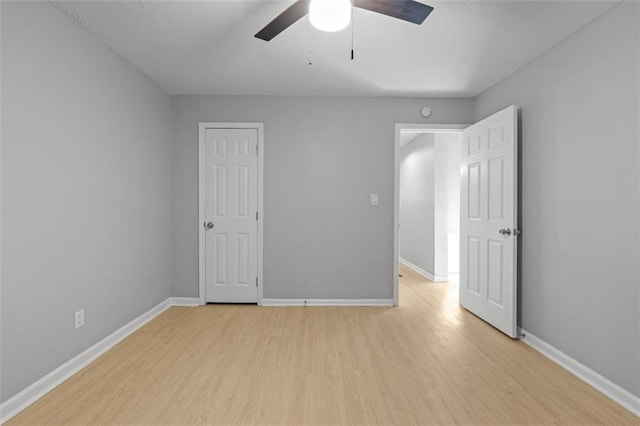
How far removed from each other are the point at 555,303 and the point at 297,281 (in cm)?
245

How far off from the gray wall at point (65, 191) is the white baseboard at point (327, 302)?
1.35m

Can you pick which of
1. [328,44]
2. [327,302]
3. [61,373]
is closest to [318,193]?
[327,302]

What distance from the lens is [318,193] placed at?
3721 mm

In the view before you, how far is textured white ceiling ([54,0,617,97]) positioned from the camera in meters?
2.07

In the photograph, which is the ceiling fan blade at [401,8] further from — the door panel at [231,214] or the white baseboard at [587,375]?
the white baseboard at [587,375]

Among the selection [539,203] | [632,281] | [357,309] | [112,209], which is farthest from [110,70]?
[632,281]

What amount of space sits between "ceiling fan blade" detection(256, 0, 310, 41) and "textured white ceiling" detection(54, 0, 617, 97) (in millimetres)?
300

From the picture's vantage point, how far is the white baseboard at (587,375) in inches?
73.7

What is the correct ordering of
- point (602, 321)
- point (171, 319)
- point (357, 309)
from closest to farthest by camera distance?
1. point (602, 321)
2. point (171, 319)
3. point (357, 309)

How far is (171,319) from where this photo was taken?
10.7 ft

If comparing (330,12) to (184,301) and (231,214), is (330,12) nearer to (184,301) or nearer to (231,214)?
(231,214)

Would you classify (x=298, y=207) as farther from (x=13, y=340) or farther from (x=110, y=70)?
(x=13, y=340)

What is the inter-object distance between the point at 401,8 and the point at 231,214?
2.78 m

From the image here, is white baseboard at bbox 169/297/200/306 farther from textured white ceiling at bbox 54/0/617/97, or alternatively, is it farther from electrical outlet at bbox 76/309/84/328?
textured white ceiling at bbox 54/0/617/97
